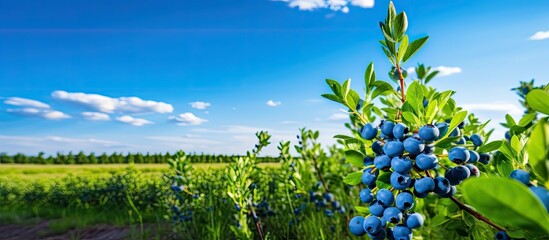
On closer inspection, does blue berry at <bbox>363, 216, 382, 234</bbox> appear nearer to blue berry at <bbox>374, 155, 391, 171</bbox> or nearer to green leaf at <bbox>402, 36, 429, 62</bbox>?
blue berry at <bbox>374, 155, 391, 171</bbox>

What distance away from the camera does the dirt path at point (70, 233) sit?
4.50 meters

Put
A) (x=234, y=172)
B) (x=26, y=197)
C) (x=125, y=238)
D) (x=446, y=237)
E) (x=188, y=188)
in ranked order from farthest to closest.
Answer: (x=26, y=197), (x=125, y=238), (x=188, y=188), (x=446, y=237), (x=234, y=172)

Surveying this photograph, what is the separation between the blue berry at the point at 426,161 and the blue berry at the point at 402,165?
0.02 metres

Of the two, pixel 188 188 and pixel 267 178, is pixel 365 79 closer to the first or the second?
pixel 188 188

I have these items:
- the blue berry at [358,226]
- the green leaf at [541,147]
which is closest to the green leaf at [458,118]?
the blue berry at [358,226]

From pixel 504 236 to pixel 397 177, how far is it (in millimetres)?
325

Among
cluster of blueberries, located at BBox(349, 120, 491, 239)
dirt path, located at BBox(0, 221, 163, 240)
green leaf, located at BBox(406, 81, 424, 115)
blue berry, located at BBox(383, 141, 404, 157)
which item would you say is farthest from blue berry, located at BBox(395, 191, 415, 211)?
dirt path, located at BBox(0, 221, 163, 240)

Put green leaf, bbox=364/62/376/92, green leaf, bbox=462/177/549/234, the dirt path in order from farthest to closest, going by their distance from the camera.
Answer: the dirt path → green leaf, bbox=364/62/376/92 → green leaf, bbox=462/177/549/234

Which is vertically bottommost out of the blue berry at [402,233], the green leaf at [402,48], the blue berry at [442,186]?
the blue berry at [402,233]

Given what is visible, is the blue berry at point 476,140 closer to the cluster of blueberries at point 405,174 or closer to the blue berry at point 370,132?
the cluster of blueberries at point 405,174

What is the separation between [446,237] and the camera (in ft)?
9.43

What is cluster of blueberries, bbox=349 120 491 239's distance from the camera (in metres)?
0.88

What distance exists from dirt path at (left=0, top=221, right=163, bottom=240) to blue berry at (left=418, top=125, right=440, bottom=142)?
3.82m

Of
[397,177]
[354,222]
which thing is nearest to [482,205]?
[397,177]
